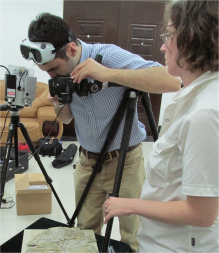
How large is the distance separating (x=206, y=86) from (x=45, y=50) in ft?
2.27

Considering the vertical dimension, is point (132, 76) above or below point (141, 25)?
below

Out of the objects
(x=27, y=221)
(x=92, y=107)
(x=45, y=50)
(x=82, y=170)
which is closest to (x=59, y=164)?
(x=27, y=221)

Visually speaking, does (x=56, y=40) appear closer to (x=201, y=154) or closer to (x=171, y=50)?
(x=171, y=50)

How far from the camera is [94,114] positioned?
1075 mm

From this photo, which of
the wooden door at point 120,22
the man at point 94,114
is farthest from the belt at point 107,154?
the wooden door at point 120,22

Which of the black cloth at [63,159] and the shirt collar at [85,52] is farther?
the black cloth at [63,159]

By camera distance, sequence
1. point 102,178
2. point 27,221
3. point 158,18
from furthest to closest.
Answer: point 158,18 → point 27,221 → point 102,178

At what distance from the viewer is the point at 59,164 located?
2887 millimetres

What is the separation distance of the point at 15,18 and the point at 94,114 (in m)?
3.63

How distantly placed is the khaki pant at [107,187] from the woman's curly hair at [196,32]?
2.33 feet

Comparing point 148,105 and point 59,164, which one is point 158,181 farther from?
point 59,164

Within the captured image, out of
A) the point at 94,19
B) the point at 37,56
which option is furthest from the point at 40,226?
the point at 94,19

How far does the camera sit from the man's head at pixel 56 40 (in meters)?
0.92

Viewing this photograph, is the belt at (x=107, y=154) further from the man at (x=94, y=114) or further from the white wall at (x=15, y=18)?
the white wall at (x=15, y=18)
